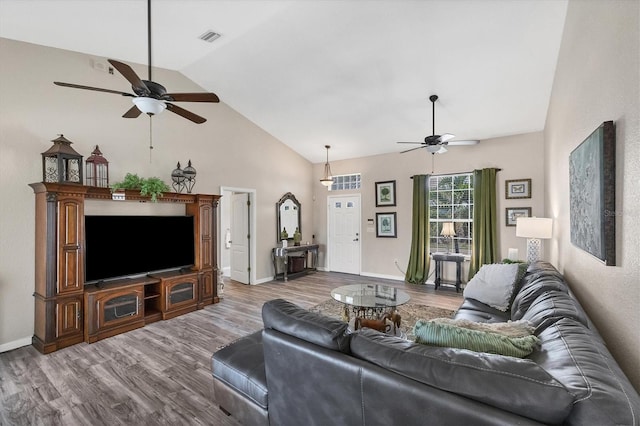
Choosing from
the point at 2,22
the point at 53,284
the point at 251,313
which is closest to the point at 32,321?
the point at 53,284

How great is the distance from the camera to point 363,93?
181 inches

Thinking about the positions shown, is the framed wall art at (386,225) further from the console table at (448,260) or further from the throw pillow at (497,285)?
the throw pillow at (497,285)

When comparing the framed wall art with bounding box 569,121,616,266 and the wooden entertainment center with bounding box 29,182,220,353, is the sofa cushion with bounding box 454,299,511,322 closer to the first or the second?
the framed wall art with bounding box 569,121,616,266

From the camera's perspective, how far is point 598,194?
172cm

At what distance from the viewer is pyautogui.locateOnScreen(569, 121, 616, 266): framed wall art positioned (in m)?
1.58

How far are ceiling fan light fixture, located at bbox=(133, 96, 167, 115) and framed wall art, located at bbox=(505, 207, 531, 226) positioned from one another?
18.4 feet

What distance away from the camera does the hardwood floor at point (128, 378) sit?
2199 millimetres

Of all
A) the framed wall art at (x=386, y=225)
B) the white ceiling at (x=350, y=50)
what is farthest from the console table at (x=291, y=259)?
the white ceiling at (x=350, y=50)

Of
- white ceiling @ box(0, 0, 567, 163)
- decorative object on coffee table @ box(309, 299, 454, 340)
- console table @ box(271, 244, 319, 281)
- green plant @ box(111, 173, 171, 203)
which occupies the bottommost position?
decorative object on coffee table @ box(309, 299, 454, 340)

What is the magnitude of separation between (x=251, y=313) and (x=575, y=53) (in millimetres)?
4786

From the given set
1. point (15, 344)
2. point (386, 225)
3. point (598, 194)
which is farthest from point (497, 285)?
point (15, 344)

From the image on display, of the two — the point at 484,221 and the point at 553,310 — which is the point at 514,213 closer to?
the point at 484,221

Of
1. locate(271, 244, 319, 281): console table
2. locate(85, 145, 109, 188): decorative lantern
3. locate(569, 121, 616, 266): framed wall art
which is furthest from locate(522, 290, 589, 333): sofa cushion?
locate(271, 244, 319, 281): console table

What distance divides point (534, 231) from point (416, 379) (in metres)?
3.68
